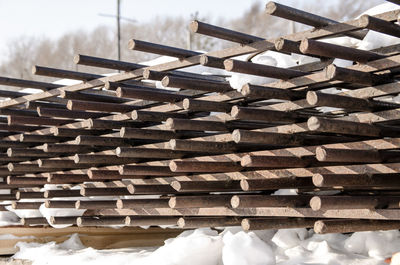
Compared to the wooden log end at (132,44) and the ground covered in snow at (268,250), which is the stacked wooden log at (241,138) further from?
the ground covered in snow at (268,250)

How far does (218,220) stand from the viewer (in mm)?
3443

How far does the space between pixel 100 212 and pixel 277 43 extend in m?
1.97

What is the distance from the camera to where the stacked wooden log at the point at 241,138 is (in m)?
2.40

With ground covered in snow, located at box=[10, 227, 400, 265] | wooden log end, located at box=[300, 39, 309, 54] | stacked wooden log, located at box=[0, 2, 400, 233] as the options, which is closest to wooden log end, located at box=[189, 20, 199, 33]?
stacked wooden log, located at box=[0, 2, 400, 233]

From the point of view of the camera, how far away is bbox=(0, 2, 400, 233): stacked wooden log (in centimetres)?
240

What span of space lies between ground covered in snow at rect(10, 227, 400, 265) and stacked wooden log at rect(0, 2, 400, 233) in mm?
185

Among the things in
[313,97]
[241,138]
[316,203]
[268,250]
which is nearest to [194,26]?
[241,138]

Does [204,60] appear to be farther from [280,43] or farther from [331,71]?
[331,71]

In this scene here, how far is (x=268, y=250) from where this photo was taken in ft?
10.7

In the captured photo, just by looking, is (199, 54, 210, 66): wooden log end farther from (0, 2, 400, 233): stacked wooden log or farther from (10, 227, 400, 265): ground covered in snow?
(10, 227, 400, 265): ground covered in snow

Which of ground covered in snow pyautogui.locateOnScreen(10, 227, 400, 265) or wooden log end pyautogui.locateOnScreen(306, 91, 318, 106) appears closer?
wooden log end pyautogui.locateOnScreen(306, 91, 318, 106)

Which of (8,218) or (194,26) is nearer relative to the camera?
(194,26)

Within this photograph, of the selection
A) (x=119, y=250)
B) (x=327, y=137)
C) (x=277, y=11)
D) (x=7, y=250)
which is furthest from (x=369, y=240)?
(x=7, y=250)

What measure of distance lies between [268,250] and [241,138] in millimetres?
1008
